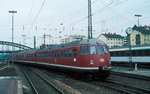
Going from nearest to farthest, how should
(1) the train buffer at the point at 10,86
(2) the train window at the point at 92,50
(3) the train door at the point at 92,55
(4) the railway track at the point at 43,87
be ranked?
(1) the train buffer at the point at 10,86
(4) the railway track at the point at 43,87
(3) the train door at the point at 92,55
(2) the train window at the point at 92,50

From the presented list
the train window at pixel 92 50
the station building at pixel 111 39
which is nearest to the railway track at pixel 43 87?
the train window at pixel 92 50

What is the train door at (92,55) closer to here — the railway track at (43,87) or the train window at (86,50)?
the train window at (86,50)

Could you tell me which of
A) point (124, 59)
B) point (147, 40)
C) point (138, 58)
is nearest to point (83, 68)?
point (138, 58)

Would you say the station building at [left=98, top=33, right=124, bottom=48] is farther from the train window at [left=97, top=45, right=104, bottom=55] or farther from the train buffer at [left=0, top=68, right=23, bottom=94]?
the train buffer at [left=0, top=68, right=23, bottom=94]

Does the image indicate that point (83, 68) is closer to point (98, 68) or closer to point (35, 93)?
point (98, 68)

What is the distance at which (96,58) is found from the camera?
16.7 meters

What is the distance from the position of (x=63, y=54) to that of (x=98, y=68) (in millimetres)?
6100

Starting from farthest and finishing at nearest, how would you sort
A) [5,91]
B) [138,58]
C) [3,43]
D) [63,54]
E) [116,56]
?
[3,43], [116,56], [138,58], [63,54], [5,91]

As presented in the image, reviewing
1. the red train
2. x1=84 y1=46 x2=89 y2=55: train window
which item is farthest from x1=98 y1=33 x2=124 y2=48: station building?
x1=84 y1=46 x2=89 y2=55: train window

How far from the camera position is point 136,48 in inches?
1300

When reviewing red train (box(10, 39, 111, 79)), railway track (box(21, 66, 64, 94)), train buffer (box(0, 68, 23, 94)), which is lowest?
railway track (box(21, 66, 64, 94))

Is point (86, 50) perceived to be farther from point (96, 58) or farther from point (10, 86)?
point (10, 86)

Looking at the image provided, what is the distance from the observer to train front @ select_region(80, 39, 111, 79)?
16469mm

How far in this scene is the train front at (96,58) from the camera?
16469 mm
